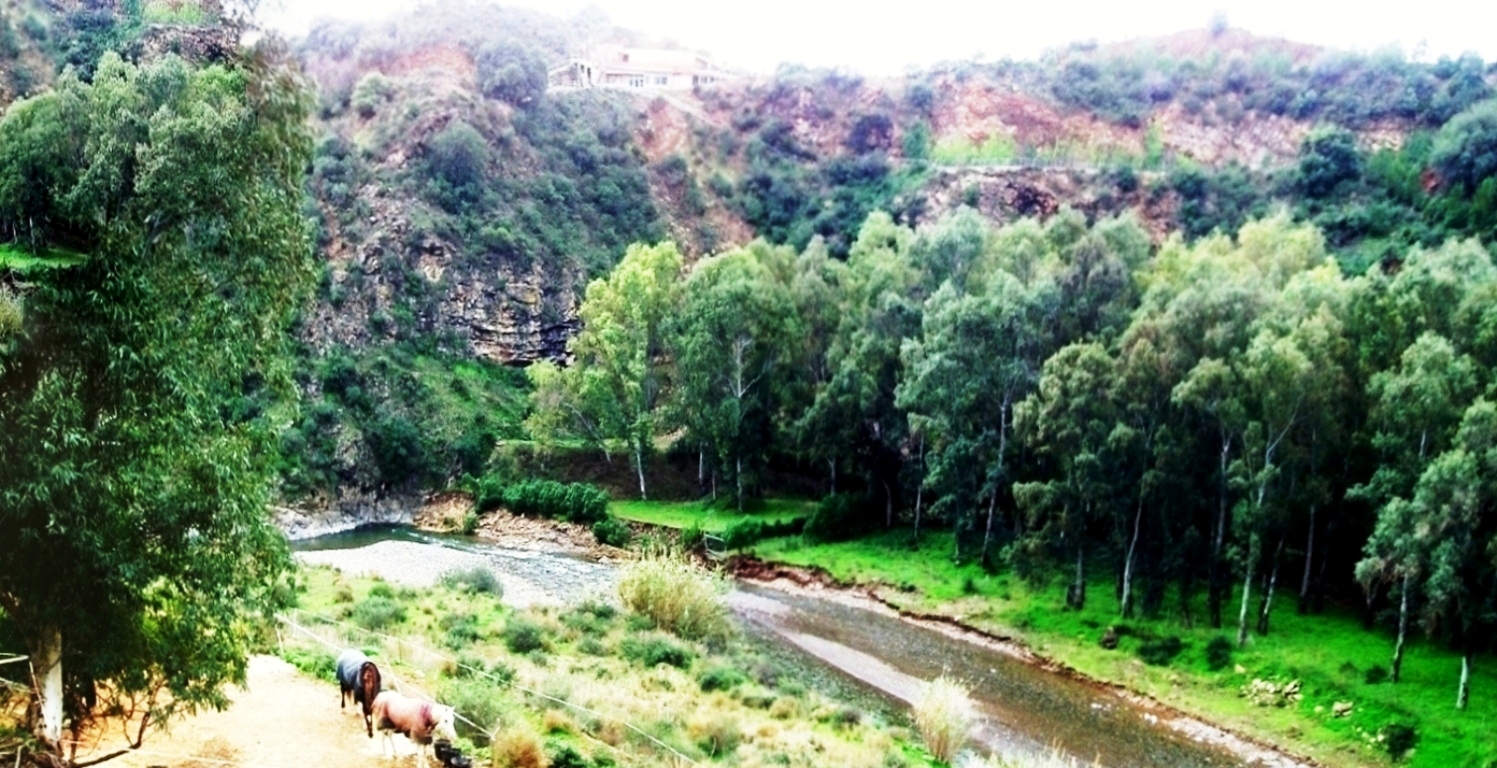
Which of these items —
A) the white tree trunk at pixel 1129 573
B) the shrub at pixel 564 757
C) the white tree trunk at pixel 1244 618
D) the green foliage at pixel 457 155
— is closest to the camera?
the shrub at pixel 564 757

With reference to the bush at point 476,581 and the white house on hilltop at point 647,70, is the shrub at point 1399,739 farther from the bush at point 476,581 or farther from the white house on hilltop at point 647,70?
the white house on hilltop at point 647,70

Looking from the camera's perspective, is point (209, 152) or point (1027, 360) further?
point (1027, 360)

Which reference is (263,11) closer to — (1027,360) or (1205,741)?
(1205,741)

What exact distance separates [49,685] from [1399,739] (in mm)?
28877

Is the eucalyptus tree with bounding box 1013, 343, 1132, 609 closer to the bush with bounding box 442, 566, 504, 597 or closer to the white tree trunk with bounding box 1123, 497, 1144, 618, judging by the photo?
the white tree trunk with bounding box 1123, 497, 1144, 618

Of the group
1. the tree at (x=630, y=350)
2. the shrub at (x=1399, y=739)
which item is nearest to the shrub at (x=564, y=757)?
the shrub at (x=1399, y=739)

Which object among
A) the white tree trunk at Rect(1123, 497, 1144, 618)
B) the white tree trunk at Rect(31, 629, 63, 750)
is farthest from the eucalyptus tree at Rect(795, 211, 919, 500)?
the white tree trunk at Rect(31, 629, 63, 750)

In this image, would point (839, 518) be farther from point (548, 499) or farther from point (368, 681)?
point (368, 681)

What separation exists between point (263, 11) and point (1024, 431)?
3087 cm

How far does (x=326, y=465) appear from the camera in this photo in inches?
2206

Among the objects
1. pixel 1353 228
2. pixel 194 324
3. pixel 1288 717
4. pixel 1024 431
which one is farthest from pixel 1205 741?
pixel 1353 228

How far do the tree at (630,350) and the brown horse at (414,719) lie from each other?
39.6 metres

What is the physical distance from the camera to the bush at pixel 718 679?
25.5 m

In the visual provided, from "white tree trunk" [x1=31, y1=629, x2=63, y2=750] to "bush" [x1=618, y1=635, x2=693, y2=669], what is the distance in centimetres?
1570
